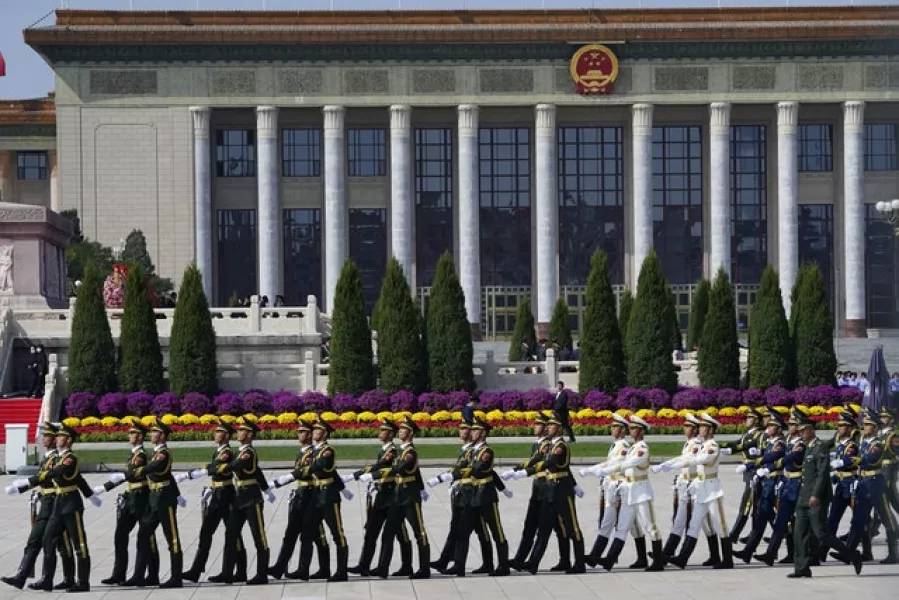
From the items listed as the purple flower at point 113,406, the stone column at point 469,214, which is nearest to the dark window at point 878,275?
the stone column at point 469,214

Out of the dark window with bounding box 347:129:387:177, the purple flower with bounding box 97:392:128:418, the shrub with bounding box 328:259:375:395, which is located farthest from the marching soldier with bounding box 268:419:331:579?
the dark window with bounding box 347:129:387:177

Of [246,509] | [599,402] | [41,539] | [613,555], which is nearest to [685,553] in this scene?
[613,555]

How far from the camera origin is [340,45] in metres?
76.6

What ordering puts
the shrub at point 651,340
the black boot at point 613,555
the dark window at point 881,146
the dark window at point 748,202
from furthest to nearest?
the dark window at point 881,146
the dark window at point 748,202
the shrub at point 651,340
the black boot at point 613,555

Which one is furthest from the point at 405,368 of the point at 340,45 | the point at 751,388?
the point at 340,45

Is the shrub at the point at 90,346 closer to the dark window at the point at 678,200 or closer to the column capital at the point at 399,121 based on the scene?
the column capital at the point at 399,121

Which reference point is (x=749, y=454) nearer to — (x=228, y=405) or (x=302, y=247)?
(x=228, y=405)

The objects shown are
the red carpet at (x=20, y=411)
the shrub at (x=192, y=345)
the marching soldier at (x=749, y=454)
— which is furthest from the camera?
the shrub at (x=192, y=345)

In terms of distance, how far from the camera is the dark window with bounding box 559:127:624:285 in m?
81.1

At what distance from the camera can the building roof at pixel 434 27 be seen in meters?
75.8

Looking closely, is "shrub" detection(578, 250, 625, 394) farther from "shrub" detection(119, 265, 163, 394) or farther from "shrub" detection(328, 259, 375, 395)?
"shrub" detection(119, 265, 163, 394)

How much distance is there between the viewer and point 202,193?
77000 mm

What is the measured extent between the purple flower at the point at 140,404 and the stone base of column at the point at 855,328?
42.4 m

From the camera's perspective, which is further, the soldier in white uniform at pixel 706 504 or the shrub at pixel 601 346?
the shrub at pixel 601 346
